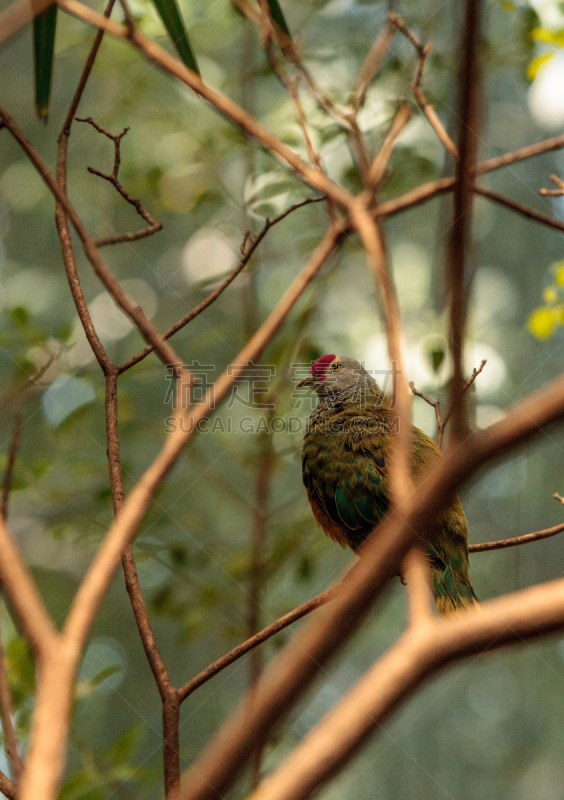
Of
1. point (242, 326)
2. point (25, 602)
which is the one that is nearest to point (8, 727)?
point (25, 602)

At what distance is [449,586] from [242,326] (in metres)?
1.86

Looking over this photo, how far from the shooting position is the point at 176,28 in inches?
60.2

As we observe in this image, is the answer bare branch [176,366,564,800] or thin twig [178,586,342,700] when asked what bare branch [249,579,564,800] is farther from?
thin twig [178,586,342,700]

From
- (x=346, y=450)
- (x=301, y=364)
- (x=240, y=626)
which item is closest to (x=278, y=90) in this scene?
(x=301, y=364)

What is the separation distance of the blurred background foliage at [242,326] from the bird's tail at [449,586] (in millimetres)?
1273

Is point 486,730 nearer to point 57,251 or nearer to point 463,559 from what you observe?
point 463,559

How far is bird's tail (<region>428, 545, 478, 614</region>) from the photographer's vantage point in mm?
1955

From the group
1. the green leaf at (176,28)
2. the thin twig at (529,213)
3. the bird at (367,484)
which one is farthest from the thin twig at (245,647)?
the green leaf at (176,28)

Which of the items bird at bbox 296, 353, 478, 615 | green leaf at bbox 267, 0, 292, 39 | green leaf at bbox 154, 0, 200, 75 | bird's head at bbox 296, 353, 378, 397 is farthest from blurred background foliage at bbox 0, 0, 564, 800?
green leaf at bbox 154, 0, 200, 75

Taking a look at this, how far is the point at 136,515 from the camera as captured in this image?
0.75 metres

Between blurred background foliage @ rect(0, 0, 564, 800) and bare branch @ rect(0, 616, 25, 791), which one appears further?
blurred background foliage @ rect(0, 0, 564, 800)

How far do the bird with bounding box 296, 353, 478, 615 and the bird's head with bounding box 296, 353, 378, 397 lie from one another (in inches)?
9.5

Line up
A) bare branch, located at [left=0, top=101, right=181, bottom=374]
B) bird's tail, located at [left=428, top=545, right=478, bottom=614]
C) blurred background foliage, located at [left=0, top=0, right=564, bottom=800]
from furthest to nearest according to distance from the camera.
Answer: blurred background foliage, located at [left=0, top=0, right=564, bottom=800] → bird's tail, located at [left=428, top=545, right=478, bottom=614] → bare branch, located at [left=0, top=101, right=181, bottom=374]

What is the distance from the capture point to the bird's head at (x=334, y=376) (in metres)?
2.73
